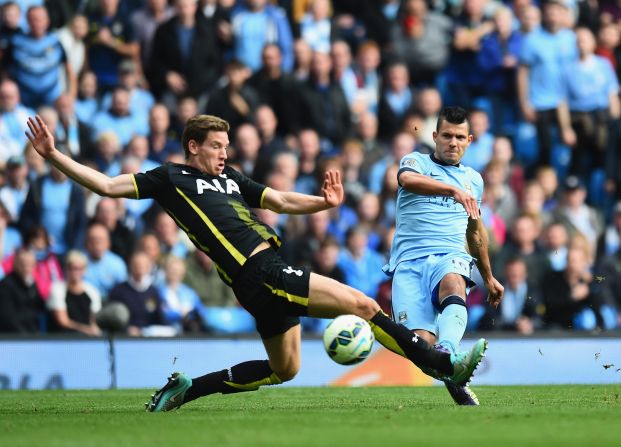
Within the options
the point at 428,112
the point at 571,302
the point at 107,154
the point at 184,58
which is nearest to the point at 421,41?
the point at 428,112

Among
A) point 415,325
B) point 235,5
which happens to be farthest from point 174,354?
point 235,5

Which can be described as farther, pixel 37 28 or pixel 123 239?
pixel 37 28

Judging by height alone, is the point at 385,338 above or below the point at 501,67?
below

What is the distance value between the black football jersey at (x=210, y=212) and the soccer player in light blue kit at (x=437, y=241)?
1357mm

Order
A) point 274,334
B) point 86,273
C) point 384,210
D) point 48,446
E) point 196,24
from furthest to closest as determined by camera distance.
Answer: point 196,24
point 384,210
point 86,273
point 274,334
point 48,446

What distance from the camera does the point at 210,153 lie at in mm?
10211

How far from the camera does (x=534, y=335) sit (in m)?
15.6

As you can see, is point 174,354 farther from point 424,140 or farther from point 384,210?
point 424,140

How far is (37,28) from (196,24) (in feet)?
7.56

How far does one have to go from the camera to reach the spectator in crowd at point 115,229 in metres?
17.2

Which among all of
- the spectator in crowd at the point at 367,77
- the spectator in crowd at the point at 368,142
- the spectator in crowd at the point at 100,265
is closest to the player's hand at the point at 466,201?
the spectator in crowd at the point at 100,265

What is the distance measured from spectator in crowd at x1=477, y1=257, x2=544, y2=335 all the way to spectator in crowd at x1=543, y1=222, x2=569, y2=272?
0.95 metres

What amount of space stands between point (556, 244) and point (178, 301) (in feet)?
16.4

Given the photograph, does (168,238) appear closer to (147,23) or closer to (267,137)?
(267,137)
